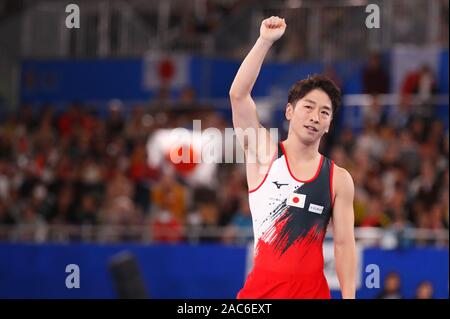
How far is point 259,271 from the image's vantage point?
6.26 m

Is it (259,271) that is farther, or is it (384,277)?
(384,277)

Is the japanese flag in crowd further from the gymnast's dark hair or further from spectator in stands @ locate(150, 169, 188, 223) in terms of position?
the gymnast's dark hair

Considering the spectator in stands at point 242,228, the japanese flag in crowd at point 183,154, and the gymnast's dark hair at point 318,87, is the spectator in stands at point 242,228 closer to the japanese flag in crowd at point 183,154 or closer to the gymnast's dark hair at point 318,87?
the japanese flag in crowd at point 183,154

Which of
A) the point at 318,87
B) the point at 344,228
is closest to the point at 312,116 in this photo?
the point at 318,87

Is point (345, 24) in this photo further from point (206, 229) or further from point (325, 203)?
point (325, 203)

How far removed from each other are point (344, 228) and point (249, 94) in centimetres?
96

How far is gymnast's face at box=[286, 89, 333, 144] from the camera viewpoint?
20.5 ft

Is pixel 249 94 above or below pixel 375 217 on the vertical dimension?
above

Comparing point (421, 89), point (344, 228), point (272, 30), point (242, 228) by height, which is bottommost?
point (242, 228)

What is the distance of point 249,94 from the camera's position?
6328mm

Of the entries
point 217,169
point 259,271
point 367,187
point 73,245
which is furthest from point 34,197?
point 259,271

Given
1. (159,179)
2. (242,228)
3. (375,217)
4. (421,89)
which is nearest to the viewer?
(375,217)

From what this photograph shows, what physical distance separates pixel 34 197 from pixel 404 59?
657 centimetres

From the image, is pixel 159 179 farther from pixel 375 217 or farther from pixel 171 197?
pixel 375 217
